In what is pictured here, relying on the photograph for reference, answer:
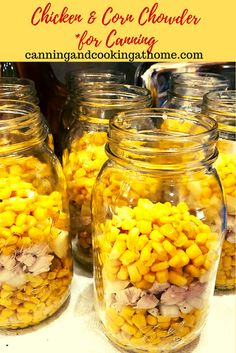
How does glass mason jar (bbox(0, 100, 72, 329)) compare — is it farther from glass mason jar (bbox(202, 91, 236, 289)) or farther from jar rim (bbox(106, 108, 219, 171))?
glass mason jar (bbox(202, 91, 236, 289))

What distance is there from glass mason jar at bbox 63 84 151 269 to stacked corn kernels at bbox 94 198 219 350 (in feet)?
0.47

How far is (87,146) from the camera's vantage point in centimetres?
76

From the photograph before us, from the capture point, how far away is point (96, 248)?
2.13ft

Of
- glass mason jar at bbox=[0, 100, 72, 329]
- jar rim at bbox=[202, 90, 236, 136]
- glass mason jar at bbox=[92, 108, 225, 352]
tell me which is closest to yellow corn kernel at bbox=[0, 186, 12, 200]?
glass mason jar at bbox=[0, 100, 72, 329]

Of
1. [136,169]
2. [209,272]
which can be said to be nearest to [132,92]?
[136,169]

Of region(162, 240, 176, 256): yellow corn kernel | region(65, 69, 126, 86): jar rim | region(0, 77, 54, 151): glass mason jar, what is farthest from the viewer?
region(65, 69, 126, 86): jar rim

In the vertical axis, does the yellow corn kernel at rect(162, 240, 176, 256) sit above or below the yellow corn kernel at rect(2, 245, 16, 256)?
above

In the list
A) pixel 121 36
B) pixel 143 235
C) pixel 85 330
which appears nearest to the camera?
pixel 143 235

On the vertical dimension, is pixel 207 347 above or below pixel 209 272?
below

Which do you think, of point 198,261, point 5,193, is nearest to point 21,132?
point 5,193

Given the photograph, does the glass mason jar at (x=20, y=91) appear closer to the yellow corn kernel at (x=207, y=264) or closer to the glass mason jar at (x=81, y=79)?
the glass mason jar at (x=81, y=79)

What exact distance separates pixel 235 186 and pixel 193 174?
0.12 m

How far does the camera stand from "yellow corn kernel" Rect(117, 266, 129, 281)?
1.86ft

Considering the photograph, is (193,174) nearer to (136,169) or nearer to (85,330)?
(136,169)
